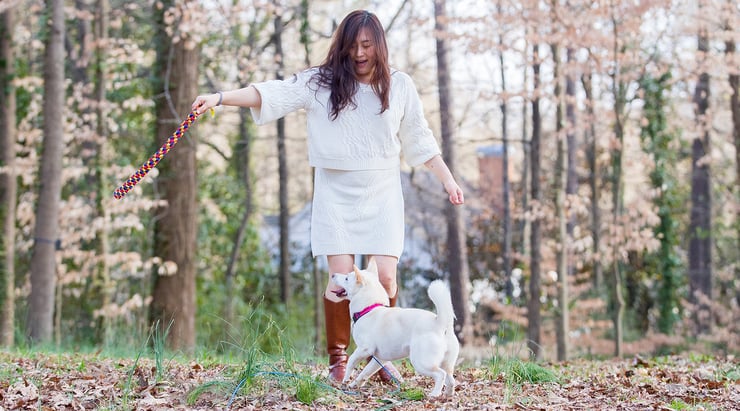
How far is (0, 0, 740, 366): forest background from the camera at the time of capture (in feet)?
32.7

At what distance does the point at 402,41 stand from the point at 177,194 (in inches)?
308

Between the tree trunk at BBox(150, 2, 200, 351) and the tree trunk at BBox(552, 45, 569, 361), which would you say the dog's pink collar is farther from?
the tree trunk at BBox(552, 45, 569, 361)

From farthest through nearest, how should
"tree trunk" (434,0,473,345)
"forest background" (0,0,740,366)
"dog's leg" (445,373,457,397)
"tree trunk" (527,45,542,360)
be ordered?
1. "tree trunk" (434,0,473,345)
2. "tree trunk" (527,45,542,360)
3. "forest background" (0,0,740,366)
4. "dog's leg" (445,373,457,397)

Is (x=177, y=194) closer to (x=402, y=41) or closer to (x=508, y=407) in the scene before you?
(x=508, y=407)

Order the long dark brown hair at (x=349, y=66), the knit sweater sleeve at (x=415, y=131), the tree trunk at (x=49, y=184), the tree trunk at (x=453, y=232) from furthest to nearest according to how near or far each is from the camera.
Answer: the tree trunk at (x=453, y=232)
the tree trunk at (x=49, y=184)
the knit sweater sleeve at (x=415, y=131)
the long dark brown hair at (x=349, y=66)

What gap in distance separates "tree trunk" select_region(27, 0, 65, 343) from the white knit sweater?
5858mm

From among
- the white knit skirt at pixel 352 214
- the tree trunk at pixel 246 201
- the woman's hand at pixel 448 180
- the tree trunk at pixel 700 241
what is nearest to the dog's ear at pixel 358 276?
the white knit skirt at pixel 352 214

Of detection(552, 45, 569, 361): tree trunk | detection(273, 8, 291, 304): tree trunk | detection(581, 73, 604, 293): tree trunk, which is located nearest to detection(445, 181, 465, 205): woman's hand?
detection(552, 45, 569, 361): tree trunk

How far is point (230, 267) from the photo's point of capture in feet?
47.1

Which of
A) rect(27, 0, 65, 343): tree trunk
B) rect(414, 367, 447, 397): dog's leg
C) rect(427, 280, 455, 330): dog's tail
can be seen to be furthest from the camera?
rect(27, 0, 65, 343): tree trunk

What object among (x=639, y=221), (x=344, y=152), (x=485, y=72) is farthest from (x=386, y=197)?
(x=485, y=72)

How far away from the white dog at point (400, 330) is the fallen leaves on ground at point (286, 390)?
0.18 meters

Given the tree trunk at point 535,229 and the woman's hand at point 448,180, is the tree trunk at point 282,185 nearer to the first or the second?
the tree trunk at point 535,229

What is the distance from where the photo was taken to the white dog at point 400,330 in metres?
4.03
